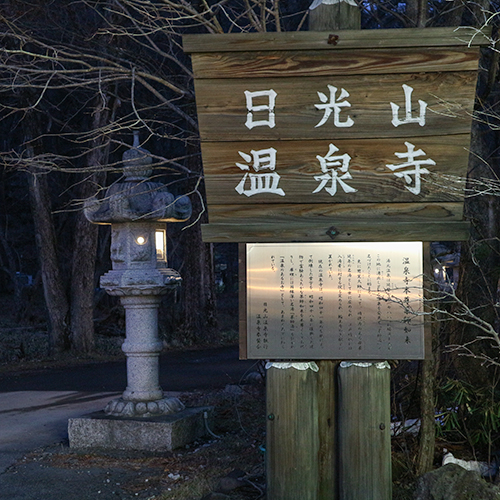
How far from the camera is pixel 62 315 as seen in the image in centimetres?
1709

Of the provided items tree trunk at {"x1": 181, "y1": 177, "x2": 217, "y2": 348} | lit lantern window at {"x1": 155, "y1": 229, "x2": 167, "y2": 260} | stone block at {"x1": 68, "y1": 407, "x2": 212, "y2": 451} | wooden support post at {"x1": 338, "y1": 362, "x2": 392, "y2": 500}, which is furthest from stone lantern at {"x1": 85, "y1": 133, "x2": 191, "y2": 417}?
tree trunk at {"x1": 181, "y1": 177, "x2": 217, "y2": 348}

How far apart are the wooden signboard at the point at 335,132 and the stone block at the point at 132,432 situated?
331cm

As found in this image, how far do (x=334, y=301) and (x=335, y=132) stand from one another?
1113mm

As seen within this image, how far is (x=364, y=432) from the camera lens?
4.67m

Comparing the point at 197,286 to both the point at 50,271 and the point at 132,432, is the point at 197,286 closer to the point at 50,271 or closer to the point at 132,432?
the point at 50,271

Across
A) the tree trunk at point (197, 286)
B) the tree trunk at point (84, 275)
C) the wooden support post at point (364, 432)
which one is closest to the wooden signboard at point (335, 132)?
the wooden support post at point (364, 432)

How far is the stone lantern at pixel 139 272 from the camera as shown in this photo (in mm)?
7707

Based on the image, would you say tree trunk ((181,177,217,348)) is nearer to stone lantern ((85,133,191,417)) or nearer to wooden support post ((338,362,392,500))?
stone lantern ((85,133,191,417))

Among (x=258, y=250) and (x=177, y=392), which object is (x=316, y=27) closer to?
(x=258, y=250)

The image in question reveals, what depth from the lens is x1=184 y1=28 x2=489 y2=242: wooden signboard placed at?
4.48m

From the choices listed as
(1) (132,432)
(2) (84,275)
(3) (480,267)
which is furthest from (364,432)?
(2) (84,275)

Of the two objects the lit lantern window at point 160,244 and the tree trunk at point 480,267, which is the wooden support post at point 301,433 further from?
the lit lantern window at point 160,244

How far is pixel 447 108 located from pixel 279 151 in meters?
1.09

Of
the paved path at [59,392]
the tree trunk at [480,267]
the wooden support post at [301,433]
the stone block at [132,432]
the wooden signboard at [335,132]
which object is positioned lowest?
the paved path at [59,392]
